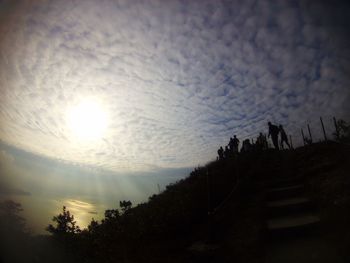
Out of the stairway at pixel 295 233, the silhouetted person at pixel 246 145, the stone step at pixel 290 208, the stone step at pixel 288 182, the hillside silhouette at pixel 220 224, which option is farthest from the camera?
the silhouetted person at pixel 246 145

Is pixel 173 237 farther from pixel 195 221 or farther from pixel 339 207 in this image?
pixel 339 207

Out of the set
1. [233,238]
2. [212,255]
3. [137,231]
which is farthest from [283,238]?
[137,231]

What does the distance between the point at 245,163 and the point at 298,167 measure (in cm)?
363

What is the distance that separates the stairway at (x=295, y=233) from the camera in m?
4.58

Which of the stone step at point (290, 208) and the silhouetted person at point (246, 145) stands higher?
the silhouetted person at point (246, 145)

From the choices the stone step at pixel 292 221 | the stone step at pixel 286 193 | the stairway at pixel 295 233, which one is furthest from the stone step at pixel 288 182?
the stone step at pixel 292 221

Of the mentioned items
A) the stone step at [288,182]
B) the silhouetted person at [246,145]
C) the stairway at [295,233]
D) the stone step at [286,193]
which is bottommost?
the stairway at [295,233]

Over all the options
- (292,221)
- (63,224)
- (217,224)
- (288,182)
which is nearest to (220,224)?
(217,224)

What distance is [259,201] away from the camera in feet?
24.8

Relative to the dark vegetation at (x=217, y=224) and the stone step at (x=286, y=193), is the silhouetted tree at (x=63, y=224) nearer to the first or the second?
the dark vegetation at (x=217, y=224)

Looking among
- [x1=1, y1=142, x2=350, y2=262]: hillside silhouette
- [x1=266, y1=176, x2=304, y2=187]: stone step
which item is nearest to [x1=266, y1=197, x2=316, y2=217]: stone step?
[x1=1, y1=142, x2=350, y2=262]: hillside silhouette

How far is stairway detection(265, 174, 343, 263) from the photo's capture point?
15.0 feet

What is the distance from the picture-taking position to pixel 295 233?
5375 mm

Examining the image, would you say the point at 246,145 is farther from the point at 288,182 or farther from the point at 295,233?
the point at 295,233
